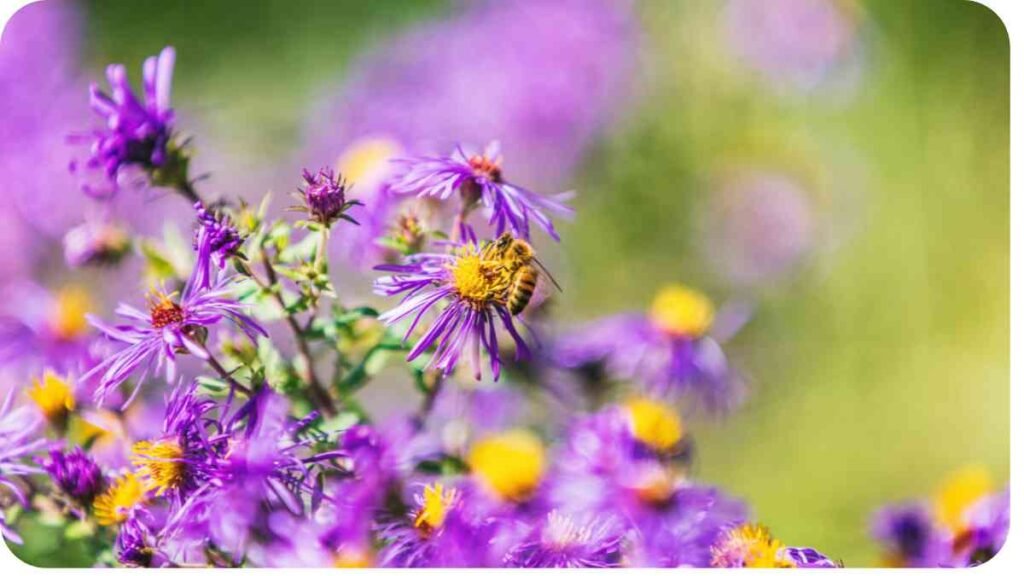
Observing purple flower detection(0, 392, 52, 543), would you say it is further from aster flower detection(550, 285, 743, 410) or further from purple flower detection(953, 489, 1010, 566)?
purple flower detection(953, 489, 1010, 566)

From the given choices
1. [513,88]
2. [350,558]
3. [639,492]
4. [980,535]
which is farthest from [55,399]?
[980,535]

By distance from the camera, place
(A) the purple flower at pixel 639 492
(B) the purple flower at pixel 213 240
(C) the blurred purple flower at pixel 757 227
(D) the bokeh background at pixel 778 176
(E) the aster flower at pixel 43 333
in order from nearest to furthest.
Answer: (B) the purple flower at pixel 213 240
(A) the purple flower at pixel 639 492
(E) the aster flower at pixel 43 333
(D) the bokeh background at pixel 778 176
(C) the blurred purple flower at pixel 757 227

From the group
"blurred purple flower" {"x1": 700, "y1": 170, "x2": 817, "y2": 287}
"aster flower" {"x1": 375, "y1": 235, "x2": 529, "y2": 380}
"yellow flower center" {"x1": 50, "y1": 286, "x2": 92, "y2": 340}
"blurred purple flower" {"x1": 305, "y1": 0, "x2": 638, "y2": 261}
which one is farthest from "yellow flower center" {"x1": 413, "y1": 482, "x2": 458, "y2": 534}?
"blurred purple flower" {"x1": 700, "y1": 170, "x2": 817, "y2": 287}

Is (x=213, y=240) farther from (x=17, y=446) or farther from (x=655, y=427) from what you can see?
(x=655, y=427)

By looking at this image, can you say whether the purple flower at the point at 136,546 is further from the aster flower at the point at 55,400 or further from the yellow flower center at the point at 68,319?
the yellow flower center at the point at 68,319

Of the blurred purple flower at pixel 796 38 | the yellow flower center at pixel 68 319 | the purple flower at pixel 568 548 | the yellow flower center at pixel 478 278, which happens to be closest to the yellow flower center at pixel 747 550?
the purple flower at pixel 568 548

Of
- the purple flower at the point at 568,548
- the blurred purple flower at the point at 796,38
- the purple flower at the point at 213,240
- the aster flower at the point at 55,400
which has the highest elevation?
the blurred purple flower at the point at 796,38
